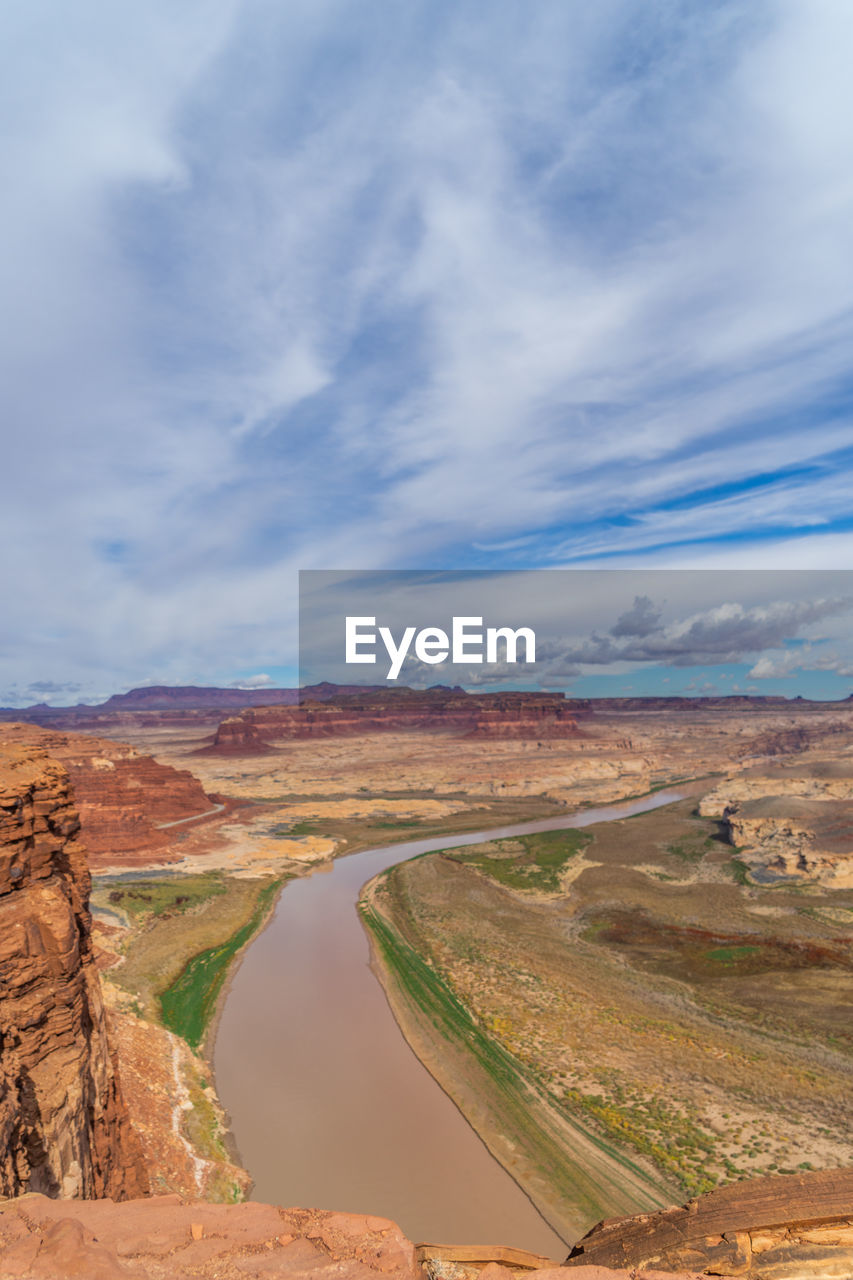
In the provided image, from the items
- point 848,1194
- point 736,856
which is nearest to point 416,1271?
point 848,1194

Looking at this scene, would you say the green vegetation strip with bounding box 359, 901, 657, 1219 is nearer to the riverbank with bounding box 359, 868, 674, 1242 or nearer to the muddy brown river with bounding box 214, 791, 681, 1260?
the riverbank with bounding box 359, 868, 674, 1242

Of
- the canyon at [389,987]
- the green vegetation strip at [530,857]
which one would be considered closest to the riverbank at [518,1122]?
the canyon at [389,987]

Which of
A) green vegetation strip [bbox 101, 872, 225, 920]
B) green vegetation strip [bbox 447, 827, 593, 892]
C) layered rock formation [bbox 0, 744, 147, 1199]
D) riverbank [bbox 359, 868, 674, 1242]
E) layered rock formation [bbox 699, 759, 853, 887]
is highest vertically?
layered rock formation [bbox 0, 744, 147, 1199]

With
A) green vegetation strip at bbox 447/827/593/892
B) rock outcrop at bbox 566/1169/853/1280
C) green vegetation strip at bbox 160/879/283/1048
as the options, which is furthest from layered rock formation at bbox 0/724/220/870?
rock outcrop at bbox 566/1169/853/1280

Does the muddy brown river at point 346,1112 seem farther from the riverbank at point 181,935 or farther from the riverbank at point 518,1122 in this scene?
the riverbank at point 181,935

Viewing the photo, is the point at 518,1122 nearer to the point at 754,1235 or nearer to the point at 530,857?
the point at 754,1235

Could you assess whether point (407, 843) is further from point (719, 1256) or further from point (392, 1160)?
point (719, 1256)
